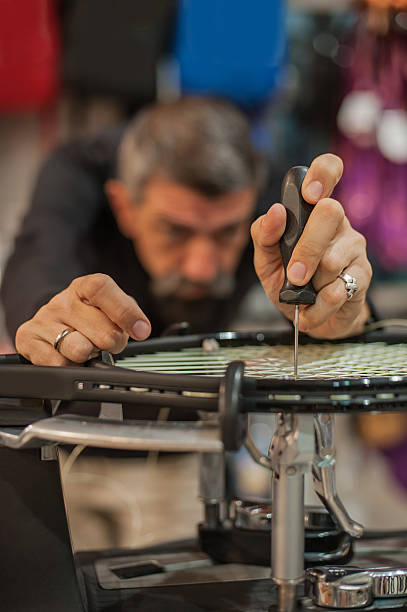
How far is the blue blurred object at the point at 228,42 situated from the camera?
5.70ft

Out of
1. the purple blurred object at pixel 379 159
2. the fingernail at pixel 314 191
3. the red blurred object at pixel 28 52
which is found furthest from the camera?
the purple blurred object at pixel 379 159

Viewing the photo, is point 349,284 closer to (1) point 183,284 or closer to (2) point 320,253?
(2) point 320,253

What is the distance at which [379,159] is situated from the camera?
189 cm

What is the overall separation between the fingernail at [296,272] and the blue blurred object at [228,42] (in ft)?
4.47

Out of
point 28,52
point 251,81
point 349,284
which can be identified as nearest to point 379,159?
point 251,81

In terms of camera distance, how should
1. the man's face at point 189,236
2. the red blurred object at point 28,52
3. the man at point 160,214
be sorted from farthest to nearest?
the red blurred object at point 28,52
the man's face at point 189,236
the man at point 160,214

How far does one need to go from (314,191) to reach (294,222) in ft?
0.07

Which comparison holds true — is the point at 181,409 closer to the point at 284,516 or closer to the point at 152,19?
the point at 284,516

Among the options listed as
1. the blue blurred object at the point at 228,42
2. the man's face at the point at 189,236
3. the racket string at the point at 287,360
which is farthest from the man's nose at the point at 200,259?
the blue blurred object at the point at 228,42

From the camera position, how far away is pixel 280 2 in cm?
175

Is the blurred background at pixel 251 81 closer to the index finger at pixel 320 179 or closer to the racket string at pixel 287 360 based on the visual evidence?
the racket string at pixel 287 360

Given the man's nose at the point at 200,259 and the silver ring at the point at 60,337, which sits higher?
the silver ring at the point at 60,337

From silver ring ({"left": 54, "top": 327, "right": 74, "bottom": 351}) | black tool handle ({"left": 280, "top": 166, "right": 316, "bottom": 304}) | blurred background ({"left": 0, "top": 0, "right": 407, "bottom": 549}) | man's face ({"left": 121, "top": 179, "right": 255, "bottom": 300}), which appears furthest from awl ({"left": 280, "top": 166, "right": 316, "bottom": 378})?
blurred background ({"left": 0, "top": 0, "right": 407, "bottom": 549})

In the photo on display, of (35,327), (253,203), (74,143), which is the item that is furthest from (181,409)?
(74,143)
